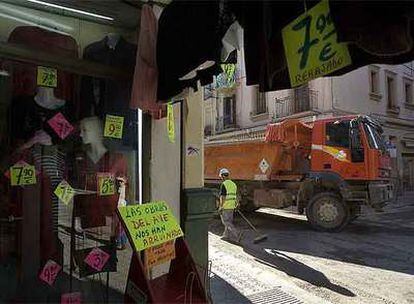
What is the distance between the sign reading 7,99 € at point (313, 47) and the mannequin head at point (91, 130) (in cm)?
212

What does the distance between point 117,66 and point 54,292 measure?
2158 mm

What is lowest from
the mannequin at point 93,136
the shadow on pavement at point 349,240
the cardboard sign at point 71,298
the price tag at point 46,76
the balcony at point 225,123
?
the shadow on pavement at point 349,240

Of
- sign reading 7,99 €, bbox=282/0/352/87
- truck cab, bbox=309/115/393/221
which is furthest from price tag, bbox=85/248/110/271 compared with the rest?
truck cab, bbox=309/115/393/221

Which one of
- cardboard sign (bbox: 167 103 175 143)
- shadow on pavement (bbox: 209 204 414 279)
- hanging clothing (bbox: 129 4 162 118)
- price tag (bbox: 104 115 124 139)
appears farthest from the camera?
shadow on pavement (bbox: 209 204 414 279)

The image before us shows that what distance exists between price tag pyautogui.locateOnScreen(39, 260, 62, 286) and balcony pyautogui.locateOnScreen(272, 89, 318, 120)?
1684 cm

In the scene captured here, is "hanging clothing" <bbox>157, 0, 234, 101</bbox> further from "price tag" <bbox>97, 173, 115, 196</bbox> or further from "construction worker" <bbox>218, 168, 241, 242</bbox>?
"construction worker" <bbox>218, 168, 241, 242</bbox>

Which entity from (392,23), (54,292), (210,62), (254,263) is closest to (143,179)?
(54,292)

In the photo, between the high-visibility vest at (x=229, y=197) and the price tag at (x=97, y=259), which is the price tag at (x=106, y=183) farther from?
the high-visibility vest at (x=229, y=197)

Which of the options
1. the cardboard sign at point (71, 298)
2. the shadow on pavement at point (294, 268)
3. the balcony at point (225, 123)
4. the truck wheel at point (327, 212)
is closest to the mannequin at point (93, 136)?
the cardboard sign at point (71, 298)

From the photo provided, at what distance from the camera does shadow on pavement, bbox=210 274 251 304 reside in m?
5.58

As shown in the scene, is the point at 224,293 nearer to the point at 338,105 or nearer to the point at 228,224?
the point at 228,224

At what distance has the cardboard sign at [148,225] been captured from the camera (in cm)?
336

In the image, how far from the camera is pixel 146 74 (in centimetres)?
361

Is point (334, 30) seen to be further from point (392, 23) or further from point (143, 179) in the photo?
point (143, 179)
